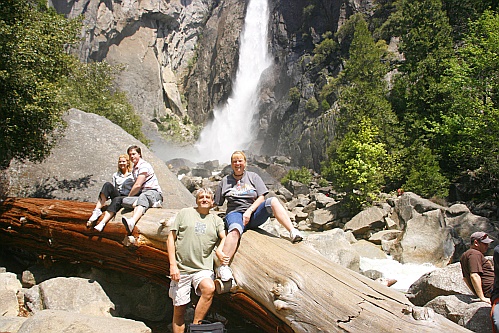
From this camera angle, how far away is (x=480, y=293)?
4.90m

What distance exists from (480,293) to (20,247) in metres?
8.45

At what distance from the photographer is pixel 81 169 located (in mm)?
11188

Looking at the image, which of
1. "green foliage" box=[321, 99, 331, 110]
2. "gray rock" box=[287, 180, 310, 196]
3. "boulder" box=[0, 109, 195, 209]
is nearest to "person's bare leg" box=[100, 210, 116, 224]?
"boulder" box=[0, 109, 195, 209]

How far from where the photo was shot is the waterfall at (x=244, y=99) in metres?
59.3

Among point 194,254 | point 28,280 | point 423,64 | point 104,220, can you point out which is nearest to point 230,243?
point 194,254

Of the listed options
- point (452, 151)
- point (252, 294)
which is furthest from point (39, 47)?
point (452, 151)

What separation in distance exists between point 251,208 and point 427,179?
17172 mm

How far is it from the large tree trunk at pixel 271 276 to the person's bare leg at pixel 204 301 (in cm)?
41

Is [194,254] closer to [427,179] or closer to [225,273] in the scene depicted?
[225,273]

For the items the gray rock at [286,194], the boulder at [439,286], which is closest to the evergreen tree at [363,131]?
the gray rock at [286,194]

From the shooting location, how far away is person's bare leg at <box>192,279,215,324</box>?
14.3 ft

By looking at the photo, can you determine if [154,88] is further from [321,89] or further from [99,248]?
[99,248]

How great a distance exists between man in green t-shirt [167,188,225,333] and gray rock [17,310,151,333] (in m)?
0.72

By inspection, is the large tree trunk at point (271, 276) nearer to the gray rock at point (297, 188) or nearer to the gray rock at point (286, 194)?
the gray rock at point (286, 194)
